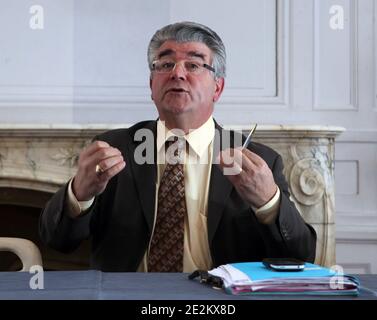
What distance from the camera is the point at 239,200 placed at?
172 cm

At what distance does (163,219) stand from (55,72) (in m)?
1.16

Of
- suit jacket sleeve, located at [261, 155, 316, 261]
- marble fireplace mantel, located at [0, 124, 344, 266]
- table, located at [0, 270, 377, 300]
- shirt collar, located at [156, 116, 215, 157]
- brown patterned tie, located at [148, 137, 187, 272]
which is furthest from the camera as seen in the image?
marble fireplace mantel, located at [0, 124, 344, 266]

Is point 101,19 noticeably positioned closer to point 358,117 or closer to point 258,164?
point 358,117

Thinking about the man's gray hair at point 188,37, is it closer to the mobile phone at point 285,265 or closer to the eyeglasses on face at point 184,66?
the eyeglasses on face at point 184,66

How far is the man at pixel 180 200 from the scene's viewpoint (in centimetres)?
158

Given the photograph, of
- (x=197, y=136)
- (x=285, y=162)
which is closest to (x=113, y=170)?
(x=197, y=136)

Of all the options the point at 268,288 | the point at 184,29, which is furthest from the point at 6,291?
the point at 184,29

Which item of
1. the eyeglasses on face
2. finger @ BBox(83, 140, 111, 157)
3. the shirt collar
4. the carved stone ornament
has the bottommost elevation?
the carved stone ornament

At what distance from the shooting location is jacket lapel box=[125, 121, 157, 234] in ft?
5.51

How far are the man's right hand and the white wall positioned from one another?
44.6 inches

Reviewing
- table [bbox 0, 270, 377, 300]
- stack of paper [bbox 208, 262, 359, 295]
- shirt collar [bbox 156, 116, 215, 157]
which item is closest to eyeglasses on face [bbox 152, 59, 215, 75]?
shirt collar [bbox 156, 116, 215, 157]

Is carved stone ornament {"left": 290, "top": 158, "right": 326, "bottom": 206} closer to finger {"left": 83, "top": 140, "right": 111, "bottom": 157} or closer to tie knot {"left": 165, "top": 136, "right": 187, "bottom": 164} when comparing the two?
tie knot {"left": 165, "top": 136, "right": 187, "bottom": 164}

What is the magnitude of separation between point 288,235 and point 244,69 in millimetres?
1248

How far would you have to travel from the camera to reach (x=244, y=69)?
106 inches
